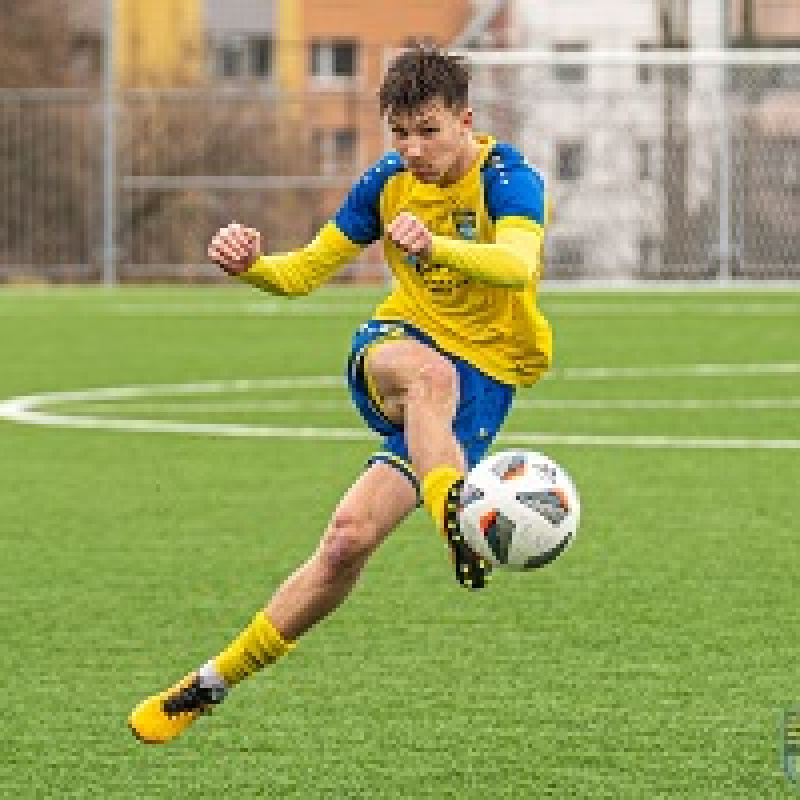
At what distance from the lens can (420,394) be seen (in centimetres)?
791

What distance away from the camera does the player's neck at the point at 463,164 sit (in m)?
8.15

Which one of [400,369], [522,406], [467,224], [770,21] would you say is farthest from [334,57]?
[400,369]

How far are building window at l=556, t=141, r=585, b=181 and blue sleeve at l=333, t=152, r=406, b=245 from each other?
2535 cm

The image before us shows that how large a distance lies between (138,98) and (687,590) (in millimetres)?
25100

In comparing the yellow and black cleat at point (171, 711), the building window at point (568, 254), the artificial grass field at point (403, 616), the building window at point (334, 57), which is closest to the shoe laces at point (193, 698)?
the yellow and black cleat at point (171, 711)

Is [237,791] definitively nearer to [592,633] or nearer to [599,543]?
[592,633]

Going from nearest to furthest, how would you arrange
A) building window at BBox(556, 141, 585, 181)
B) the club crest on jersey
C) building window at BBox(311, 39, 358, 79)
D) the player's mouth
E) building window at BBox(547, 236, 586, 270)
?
the player's mouth
the club crest on jersey
building window at BBox(547, 236, 586, 270)
building window at BBox(556, 141, 585, 181)
building window at BBox(311, 39, 358, 79)

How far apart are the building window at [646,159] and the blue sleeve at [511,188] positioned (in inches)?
997

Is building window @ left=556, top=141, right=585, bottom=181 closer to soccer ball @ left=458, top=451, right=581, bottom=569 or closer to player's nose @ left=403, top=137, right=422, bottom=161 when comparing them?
player's nose @ left=403, top=137, right=422, bottom=161

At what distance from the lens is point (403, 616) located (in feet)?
32.9

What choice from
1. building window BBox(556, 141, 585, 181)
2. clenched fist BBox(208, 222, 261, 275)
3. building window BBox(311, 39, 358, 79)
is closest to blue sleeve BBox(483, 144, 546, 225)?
clenched fist BBox(208, 222, 261, 275)

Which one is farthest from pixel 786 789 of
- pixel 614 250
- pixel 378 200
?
pixel 614 250

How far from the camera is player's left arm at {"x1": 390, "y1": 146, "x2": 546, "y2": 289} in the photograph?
761cm

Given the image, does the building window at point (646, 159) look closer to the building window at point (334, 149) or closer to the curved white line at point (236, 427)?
the building window at point (334, 149)
